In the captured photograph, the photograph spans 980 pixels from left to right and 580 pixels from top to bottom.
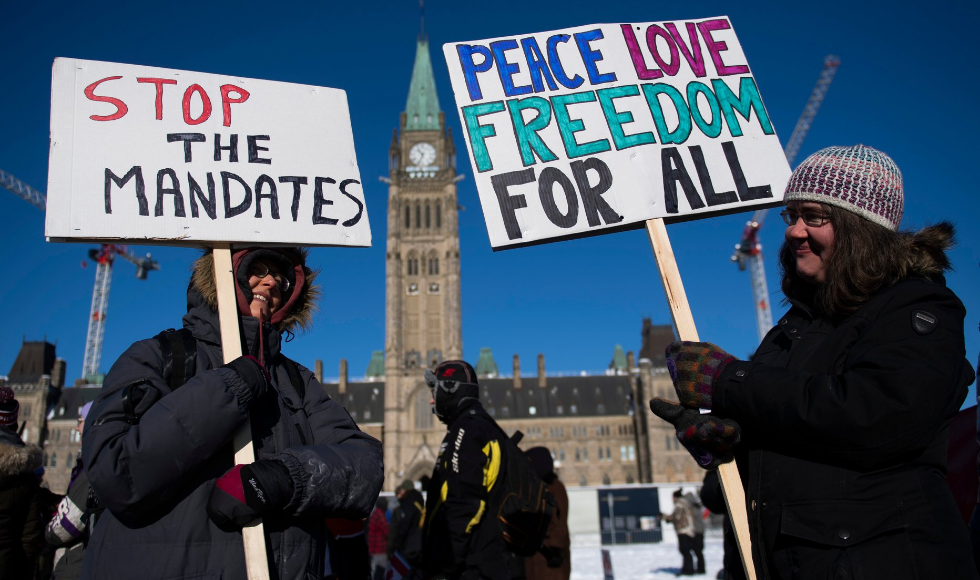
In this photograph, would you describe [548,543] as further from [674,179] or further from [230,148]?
[230,148]

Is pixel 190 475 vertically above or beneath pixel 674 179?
beneath

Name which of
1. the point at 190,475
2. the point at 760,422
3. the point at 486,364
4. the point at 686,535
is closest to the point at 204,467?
the point at 190,475

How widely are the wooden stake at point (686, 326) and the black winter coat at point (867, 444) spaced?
104mm

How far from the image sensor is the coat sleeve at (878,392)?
1702 mm

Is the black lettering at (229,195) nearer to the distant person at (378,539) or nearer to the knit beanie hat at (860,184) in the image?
the knit beanie hat at (860,184)

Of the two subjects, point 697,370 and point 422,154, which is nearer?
point 697,370

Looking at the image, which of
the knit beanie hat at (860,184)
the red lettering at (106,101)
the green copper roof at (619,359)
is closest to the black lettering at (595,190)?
the knit beanie hat at (860,184)

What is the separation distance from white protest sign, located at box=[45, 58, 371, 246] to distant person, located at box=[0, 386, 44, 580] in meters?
2.25

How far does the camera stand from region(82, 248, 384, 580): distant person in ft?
6.48

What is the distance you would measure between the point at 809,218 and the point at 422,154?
63.2m

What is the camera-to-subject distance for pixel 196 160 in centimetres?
261

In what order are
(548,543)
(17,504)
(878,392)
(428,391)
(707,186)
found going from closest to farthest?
(878,392), (707,186), (17,504), (548,543), (428,391)

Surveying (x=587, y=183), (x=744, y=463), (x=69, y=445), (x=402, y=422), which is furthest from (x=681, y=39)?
(x=69, y=445)

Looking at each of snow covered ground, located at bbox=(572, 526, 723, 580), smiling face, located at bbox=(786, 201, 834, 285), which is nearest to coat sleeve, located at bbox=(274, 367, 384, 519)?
smiling face, located at bbox=(786, 201, 834, 285)
